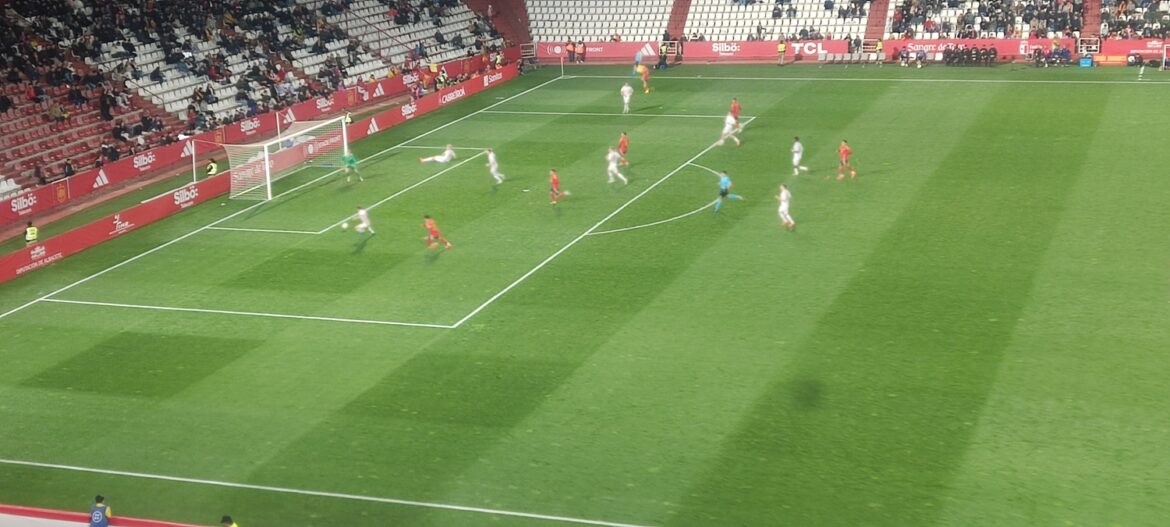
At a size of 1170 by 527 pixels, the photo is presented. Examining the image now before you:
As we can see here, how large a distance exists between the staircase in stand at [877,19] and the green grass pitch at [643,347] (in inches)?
913

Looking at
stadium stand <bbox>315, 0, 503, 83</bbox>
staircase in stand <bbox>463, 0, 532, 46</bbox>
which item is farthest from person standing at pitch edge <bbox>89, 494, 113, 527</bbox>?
staircase in stand <bbox>463, 0, 532, 46</bbox>

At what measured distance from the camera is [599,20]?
82.6m

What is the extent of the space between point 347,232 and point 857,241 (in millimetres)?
18159

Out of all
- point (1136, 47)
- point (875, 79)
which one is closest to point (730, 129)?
point (875, 79)

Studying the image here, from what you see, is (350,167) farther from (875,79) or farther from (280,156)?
(875,79)

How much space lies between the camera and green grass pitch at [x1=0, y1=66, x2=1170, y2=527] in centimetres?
2458

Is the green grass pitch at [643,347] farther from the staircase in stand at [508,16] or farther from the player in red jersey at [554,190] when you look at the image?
the staircase in stand at [508,16]

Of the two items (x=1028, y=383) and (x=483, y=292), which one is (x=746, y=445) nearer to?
(x=1028, y=383)

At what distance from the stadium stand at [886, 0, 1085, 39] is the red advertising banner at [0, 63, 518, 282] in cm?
2887

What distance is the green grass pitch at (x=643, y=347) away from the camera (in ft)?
80.6

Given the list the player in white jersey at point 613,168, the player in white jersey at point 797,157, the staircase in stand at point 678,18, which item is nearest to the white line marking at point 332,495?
the player in white jersey at point 613,168

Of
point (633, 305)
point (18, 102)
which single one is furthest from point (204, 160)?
point (633, 305)

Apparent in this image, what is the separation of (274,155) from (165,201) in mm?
6195

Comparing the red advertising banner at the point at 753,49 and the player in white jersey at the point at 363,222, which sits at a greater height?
the red advertising banner at the point at 753,49
